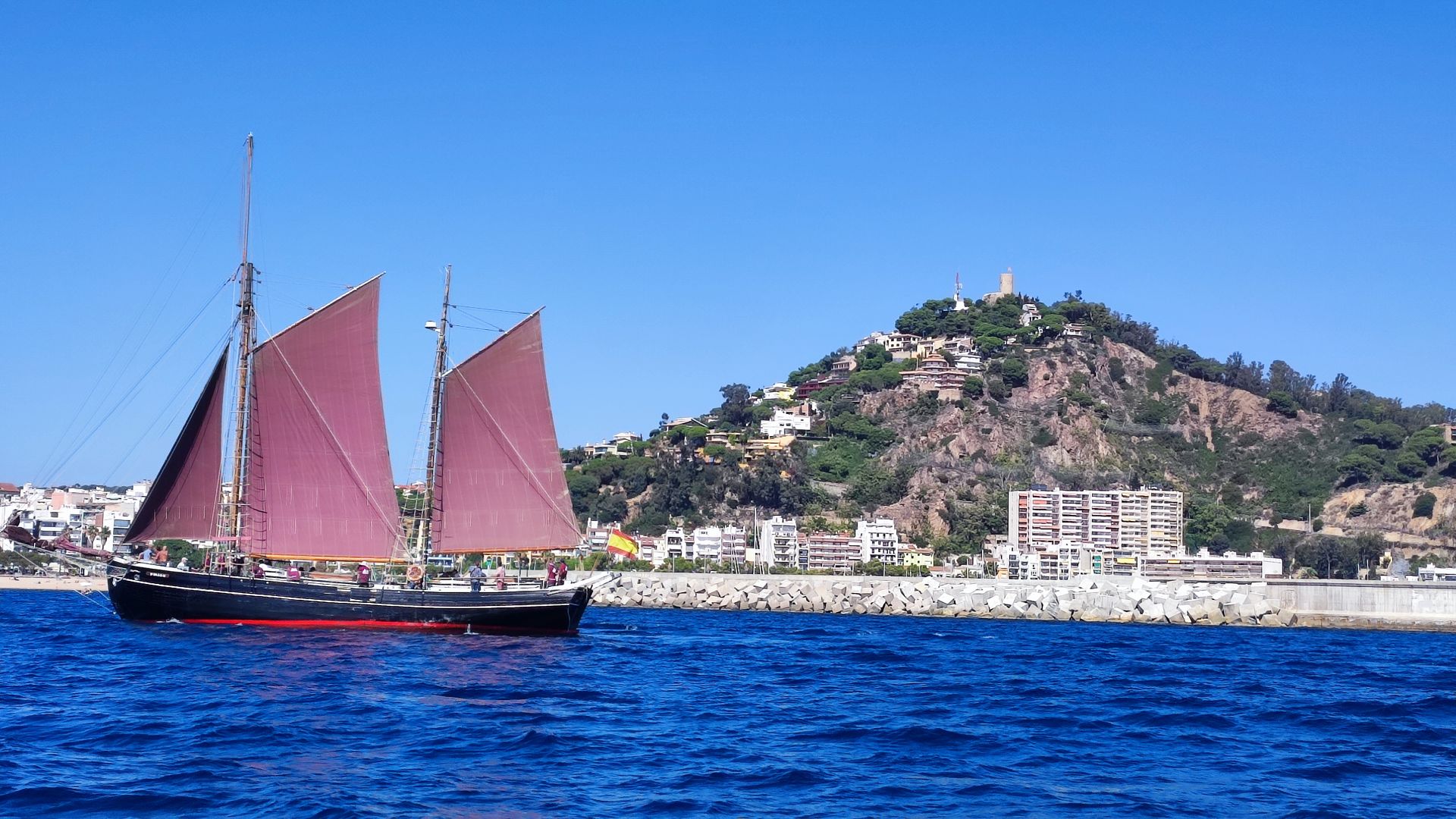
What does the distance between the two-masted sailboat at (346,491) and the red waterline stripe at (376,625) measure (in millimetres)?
63

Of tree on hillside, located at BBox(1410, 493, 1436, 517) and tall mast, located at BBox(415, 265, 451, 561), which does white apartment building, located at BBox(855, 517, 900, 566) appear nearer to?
tree on hillside, located at BBox(1410, 493, 1436, 517)

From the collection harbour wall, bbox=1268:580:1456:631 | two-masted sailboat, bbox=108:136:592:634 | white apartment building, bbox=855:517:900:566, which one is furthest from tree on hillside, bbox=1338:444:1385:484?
two-masted sailboat, bbox=108:136:592:634

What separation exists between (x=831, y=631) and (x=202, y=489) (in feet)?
93.9

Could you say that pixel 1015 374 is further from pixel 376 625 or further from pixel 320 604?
pixel 320 604

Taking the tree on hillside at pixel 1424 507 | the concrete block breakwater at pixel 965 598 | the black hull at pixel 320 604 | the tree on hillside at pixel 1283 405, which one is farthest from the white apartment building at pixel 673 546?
the black hull at pixel 320 604

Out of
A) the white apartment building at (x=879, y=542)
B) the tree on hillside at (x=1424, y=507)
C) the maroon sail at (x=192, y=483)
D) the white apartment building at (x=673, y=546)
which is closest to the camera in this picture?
the maroon sail at (x=192, y=483)

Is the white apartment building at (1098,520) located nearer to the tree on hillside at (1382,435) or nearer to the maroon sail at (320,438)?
the tree on hillside at (1382,435)

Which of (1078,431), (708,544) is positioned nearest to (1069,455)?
(1078,431)

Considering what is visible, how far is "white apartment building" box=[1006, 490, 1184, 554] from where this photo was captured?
14200 centimetres

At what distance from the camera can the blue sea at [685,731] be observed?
20078 mm

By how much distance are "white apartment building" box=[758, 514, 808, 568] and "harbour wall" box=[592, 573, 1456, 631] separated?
1441 inches

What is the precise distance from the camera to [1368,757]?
25.6 metres

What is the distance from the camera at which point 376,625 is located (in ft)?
175

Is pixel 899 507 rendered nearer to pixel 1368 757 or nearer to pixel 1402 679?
pixel 1402 679
